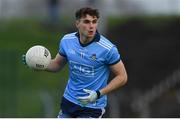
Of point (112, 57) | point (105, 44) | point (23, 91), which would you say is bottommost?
point (23, 91)

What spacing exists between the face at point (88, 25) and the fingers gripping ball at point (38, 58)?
0.69 m

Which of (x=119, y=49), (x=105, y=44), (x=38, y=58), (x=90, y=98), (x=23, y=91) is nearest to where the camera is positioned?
(x=90, y=98)

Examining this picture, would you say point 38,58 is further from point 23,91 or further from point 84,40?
point 23,91

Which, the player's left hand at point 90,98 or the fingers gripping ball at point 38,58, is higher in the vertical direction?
the fingers gripping ball at point 38,58

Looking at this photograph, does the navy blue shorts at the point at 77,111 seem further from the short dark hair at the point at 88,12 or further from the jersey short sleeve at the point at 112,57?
the short dark hair at the point at 88,12

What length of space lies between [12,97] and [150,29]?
10.7m

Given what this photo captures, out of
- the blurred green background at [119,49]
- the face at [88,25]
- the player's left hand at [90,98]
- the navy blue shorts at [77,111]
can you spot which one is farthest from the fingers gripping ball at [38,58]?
the blurred green background at [119,49]

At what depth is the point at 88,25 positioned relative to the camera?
976 cm

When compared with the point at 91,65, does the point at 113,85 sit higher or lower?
lower

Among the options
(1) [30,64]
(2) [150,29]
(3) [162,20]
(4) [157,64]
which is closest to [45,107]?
(4) [157,64]

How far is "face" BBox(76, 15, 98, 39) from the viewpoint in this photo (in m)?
9.74

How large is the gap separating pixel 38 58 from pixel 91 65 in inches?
28.7

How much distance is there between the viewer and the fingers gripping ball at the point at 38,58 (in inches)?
404

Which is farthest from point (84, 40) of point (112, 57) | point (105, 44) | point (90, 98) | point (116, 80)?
point (90, 98)
